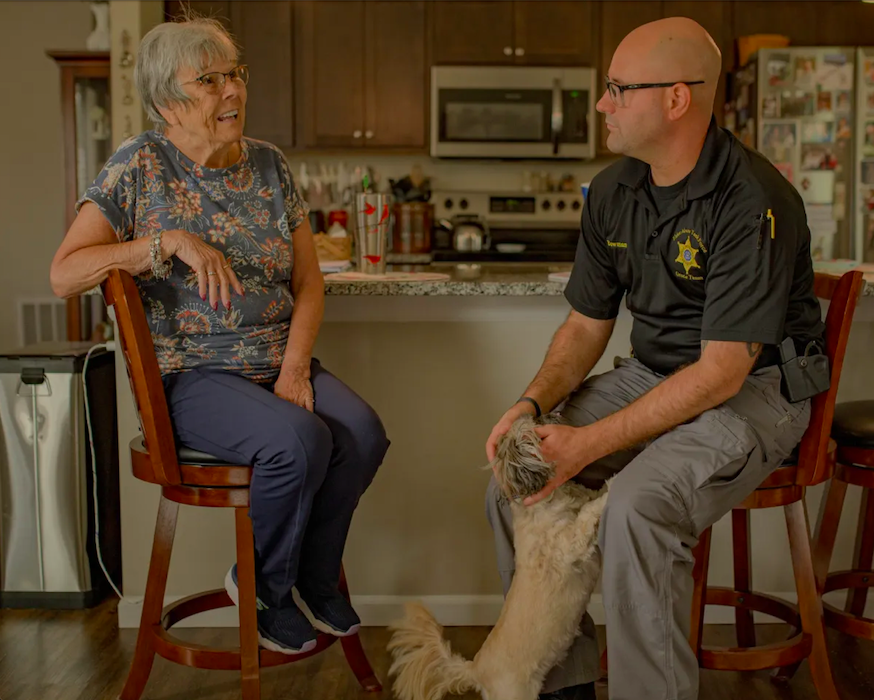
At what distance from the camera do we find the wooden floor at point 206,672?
205cm

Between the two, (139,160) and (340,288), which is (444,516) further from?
(139,160)

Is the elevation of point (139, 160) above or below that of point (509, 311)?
above

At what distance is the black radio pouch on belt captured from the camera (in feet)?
5.60

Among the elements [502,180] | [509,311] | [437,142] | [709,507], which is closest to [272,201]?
[509,311]

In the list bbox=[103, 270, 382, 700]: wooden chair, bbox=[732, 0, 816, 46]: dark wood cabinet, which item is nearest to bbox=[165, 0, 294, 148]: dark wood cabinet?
bbox=[732, 0, 816, 46]: dark wood cabinet

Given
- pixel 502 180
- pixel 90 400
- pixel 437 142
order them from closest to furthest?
pixel 90 400
pixel 437 142
pixel 502 180

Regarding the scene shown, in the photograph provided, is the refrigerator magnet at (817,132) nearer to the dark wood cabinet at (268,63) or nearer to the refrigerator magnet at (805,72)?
the refrigerator magnet at (805,72)

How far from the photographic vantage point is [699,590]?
1767mm

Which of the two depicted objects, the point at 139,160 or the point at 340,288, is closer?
the point at 139,160

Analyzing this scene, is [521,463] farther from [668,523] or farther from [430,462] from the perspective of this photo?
[430,462]

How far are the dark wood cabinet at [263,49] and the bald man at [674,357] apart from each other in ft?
11.6

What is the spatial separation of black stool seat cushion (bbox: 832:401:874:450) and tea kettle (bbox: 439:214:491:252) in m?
3.32

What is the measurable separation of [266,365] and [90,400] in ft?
2.61

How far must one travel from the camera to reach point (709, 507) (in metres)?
1.62
